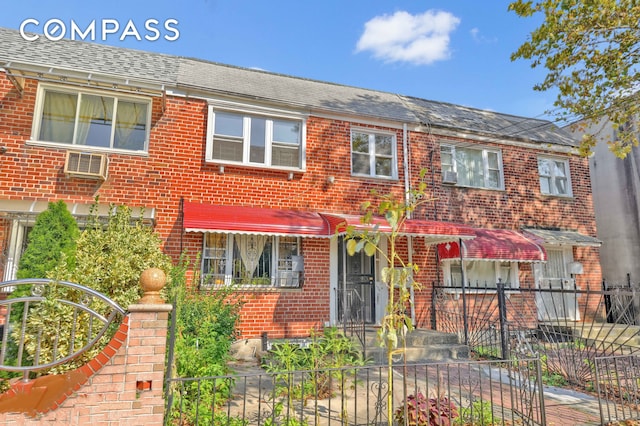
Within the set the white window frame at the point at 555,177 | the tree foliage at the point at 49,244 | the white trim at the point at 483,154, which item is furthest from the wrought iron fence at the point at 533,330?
the tree foliage at the point at 49,244

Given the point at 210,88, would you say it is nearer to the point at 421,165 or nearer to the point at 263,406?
the point at 421,165

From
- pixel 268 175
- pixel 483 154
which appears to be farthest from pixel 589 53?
pixel 268 175

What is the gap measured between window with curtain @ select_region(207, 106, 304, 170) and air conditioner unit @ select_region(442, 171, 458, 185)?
4859 millimetres

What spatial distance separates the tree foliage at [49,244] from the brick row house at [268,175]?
104 inches

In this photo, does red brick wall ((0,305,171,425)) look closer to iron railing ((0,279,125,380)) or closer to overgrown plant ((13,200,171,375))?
iron railing ((0,279,125,380))

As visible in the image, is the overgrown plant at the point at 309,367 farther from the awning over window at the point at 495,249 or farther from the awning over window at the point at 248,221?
the awning over window at the point at 495,249

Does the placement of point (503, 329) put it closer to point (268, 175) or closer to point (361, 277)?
point (361, 277)

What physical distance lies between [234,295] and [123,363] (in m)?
5.62

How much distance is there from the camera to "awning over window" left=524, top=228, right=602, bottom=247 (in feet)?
40.3

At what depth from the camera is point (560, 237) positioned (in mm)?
12688

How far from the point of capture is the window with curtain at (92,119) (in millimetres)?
9219

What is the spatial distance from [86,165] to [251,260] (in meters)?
4.41

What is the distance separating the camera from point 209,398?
5215 millimetres

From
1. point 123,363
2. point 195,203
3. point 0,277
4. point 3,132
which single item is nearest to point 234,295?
point 195,203
